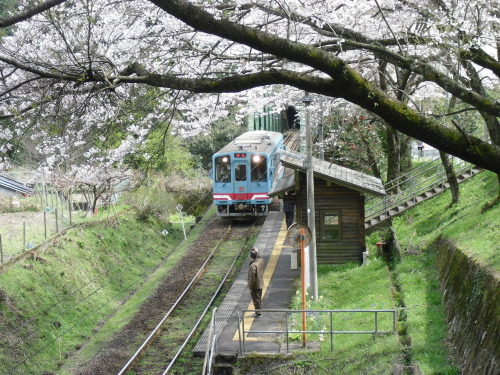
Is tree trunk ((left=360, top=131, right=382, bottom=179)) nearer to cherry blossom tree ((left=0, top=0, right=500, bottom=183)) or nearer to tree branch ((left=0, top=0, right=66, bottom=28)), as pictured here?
cherry blossom tree ((left=0, top=0, right=500, bottom=183))

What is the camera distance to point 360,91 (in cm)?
495

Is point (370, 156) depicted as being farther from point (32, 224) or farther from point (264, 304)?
point (32, 224)

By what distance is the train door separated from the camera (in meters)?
23.3

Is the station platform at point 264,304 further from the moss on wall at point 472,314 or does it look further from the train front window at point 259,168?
the train front window at point 259,168

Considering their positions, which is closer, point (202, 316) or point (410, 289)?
point (410, 289)

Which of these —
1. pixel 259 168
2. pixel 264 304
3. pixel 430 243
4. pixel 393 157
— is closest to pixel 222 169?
pixel 259 168

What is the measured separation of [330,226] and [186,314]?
15.2 ft

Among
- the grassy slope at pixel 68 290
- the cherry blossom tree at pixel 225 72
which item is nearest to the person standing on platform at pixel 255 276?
the cherry blossom tree at pixel 225 72

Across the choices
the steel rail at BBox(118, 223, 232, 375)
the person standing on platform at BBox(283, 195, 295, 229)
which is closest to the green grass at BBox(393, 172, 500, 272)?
the person standing on platform at BBox(283, 195, 295, 229)

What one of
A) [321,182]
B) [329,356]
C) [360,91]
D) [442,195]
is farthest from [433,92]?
[360,91]

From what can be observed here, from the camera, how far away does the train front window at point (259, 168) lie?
2312 cm

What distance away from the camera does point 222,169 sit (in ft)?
77.4

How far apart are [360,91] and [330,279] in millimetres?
10421

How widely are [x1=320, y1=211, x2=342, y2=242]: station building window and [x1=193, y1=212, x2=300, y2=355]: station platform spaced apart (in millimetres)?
1272
